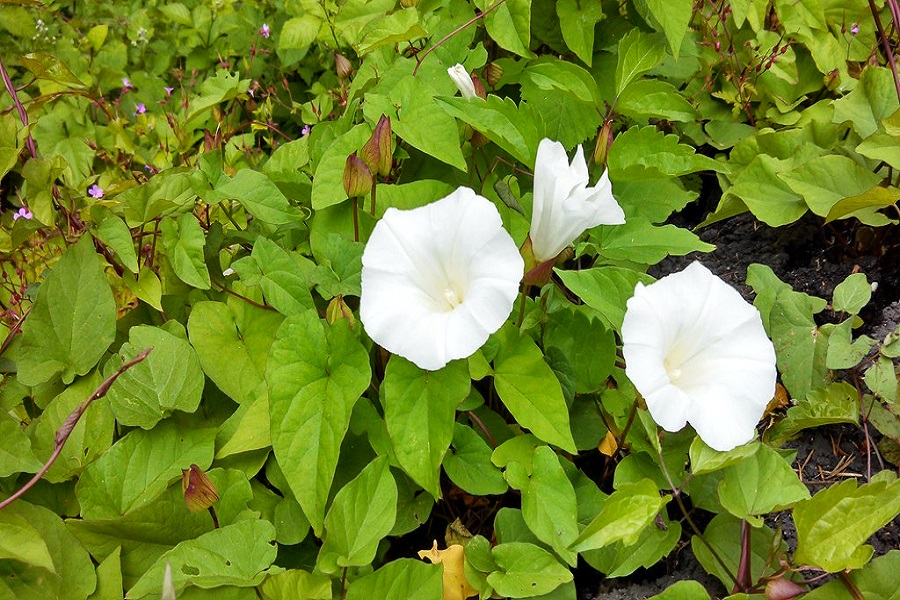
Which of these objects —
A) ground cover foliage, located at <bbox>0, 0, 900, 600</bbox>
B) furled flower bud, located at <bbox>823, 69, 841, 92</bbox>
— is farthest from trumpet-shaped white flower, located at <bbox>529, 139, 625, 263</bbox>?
furled flower bud, located at <bbox>823, 69, 841, 92</bbox>

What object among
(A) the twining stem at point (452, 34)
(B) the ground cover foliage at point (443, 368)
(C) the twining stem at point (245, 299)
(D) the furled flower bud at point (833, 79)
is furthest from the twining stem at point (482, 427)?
(D) the furled flower bud at point (833, 79)

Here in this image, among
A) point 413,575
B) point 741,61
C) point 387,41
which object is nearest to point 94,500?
point 413,575

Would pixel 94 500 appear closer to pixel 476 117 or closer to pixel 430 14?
pixel 476 117

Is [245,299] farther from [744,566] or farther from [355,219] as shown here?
[744,566]

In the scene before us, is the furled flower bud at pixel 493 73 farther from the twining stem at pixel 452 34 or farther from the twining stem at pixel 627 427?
the twining stem at pixel 627 427

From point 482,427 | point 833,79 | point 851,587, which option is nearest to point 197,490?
point 482,427

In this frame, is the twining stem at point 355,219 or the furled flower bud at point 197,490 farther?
the twining stem at point 355,219
